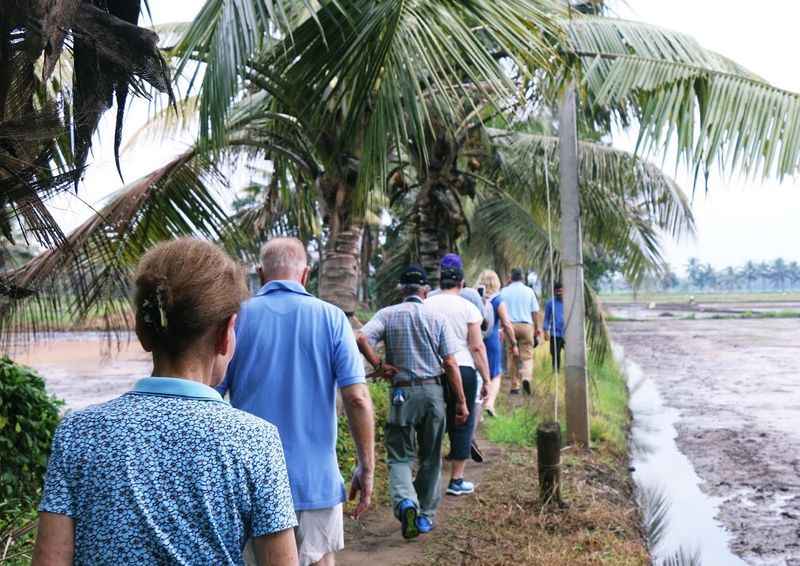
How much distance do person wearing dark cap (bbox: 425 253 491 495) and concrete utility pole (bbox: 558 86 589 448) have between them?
168cm

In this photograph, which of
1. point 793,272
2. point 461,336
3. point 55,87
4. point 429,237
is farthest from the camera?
point 793,272

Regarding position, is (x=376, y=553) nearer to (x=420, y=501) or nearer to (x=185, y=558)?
(x=420, y=501)

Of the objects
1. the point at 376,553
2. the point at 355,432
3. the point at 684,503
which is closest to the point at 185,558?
the point at 355,432

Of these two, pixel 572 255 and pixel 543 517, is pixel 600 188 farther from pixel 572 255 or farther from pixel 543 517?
pixel 543 517

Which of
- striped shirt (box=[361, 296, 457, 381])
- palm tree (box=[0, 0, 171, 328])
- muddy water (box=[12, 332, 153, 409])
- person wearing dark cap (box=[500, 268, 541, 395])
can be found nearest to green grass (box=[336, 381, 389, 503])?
striped shirt (box=[361, 296, 457, 381])

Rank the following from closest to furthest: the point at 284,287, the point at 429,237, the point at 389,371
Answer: the point at 284,287, the point at 389,371, the point at 429,237

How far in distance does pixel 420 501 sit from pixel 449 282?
166 centimetres

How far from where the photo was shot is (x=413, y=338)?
5305mm

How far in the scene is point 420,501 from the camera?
5.54 meters

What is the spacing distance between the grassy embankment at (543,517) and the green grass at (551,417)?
0.08 ft

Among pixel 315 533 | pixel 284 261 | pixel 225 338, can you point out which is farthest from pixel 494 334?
pixel 225 338

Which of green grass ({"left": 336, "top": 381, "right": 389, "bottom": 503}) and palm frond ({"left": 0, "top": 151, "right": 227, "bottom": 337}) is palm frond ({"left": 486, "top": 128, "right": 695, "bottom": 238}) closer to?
green grass ({"left": 336, "top": 381, "right": 389, "bottom": 503})

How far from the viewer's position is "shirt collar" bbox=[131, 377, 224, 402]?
5.42 feet

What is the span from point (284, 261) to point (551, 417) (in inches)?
295
